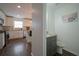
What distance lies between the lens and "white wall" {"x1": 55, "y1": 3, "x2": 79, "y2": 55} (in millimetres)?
1045

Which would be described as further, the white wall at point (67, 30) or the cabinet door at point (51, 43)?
the cabinet door at point (51, 43)

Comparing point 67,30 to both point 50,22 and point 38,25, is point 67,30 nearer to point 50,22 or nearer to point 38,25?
point 50,22

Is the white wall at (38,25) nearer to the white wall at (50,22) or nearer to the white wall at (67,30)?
the white wall at (50,22)

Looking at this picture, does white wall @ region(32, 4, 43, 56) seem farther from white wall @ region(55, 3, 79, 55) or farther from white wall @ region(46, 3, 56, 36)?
white wall @ region(55, 3, 79, 55)

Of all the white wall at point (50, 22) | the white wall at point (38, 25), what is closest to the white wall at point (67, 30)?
the white wall at point (50, 22)

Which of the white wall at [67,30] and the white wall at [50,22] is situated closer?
the white wall at [67,30]

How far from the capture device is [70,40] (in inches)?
44.4

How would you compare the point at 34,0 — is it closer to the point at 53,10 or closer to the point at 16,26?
the point at 53,10

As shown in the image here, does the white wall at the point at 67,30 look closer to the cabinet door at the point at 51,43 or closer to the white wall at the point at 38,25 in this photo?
the cabinet door at the point at 51,43

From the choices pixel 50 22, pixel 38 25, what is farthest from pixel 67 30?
pixel 38 25

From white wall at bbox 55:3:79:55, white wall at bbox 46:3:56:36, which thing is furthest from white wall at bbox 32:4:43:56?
white wall at bbox 55:3:79:55

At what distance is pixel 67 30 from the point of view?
3.76 feet

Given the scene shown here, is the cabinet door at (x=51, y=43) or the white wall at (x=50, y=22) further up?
the white wall at (x=50, y=22)

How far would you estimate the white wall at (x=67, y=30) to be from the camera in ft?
3.43
